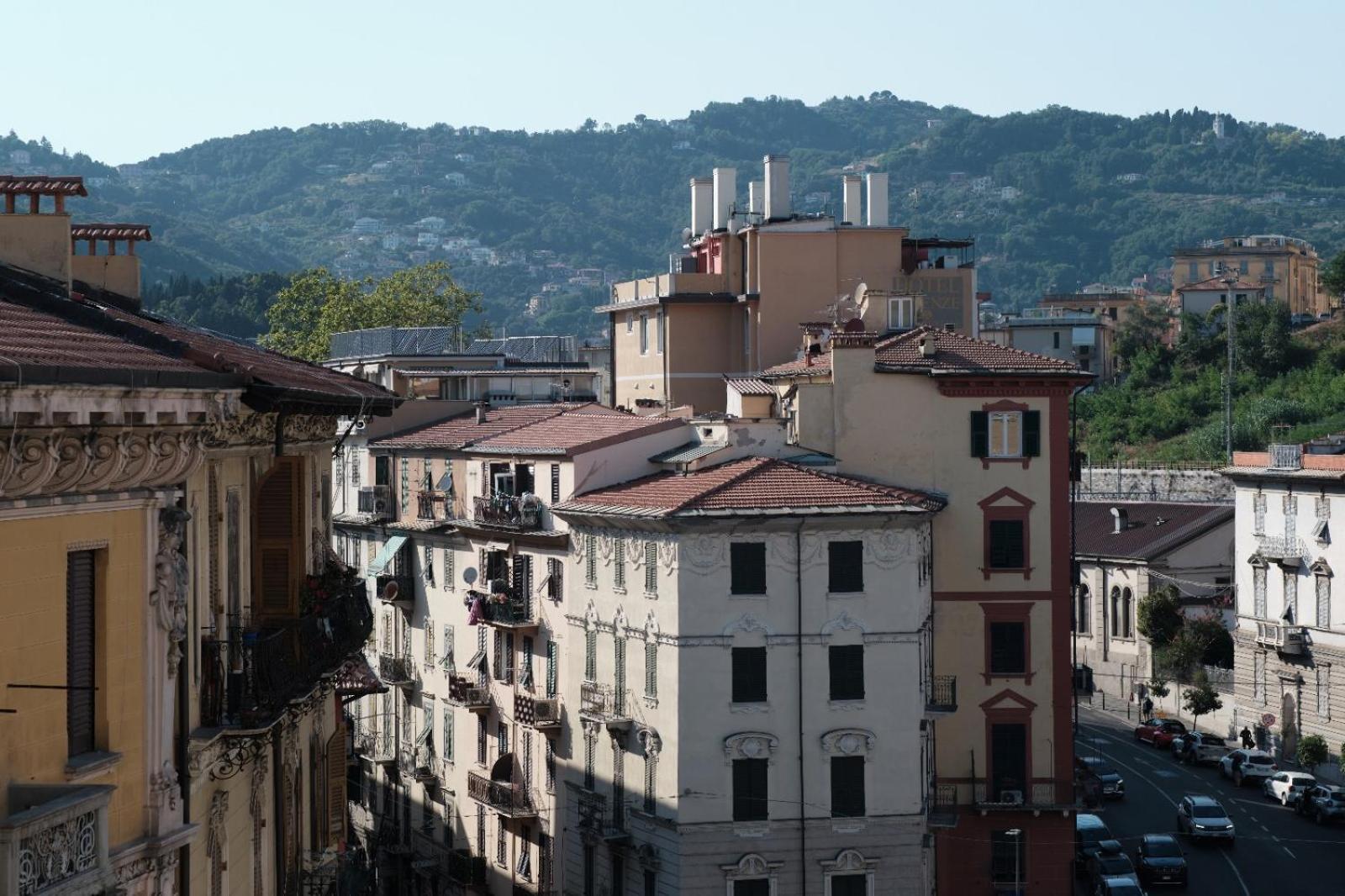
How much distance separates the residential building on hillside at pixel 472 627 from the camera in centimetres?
6159

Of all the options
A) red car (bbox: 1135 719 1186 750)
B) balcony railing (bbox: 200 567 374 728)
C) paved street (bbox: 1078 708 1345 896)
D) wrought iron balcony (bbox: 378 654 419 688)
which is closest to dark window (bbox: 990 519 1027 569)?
→ paved street (bbox: 1078 708 1345 896)

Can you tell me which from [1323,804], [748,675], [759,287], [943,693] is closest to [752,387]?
[943,693]

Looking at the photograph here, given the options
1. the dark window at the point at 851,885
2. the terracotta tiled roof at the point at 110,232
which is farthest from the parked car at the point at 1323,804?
the terracotta tiled roof at the point at 110,232

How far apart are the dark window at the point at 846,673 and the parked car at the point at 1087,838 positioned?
14.2 meters

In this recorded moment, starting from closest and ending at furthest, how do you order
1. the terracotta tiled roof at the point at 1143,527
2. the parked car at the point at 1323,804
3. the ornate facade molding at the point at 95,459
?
the ornate facade molding at the point at 95,459 < the parked car at the point at 1323,804 < the terracotta tiled roof at the point at 1143,527

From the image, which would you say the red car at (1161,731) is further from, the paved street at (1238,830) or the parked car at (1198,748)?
the parked car at (1198,748)

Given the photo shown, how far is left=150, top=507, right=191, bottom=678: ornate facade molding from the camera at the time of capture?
19578 millimetres

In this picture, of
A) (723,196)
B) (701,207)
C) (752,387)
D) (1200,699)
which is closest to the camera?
(752,387)

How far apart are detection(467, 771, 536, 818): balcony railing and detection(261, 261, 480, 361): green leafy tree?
52.9 metres

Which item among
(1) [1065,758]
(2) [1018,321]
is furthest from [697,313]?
(2) [1018,321]

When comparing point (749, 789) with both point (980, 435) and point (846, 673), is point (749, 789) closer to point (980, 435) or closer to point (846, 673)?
point (846, 673)

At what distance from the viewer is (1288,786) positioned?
79375 millimetres

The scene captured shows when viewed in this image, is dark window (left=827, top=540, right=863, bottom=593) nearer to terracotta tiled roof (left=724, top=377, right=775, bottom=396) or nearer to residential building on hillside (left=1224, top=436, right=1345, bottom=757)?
terracotta tiled roof (left=724, top=377, right=775, bottom=396)

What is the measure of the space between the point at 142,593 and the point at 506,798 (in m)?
45.1
